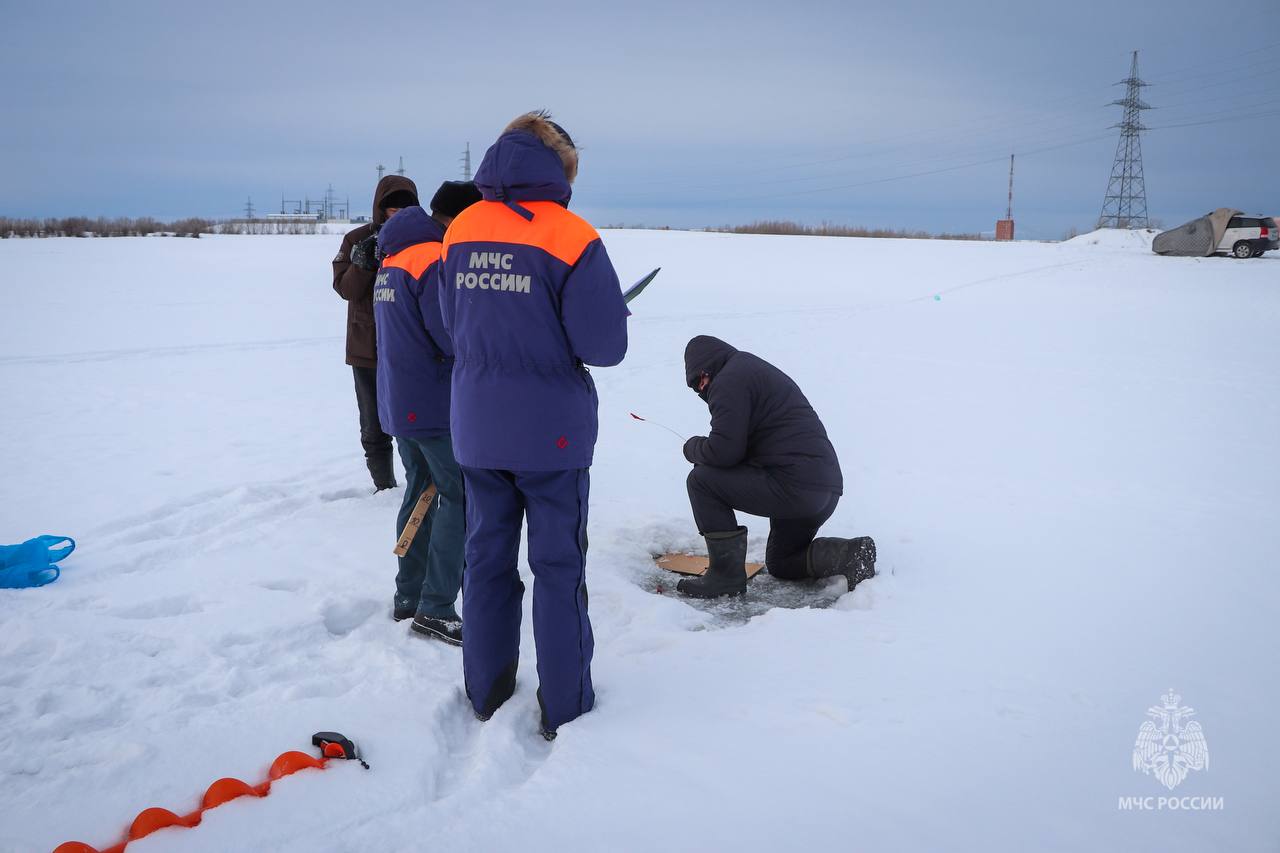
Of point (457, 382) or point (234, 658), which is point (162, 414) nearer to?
point (234, 658)

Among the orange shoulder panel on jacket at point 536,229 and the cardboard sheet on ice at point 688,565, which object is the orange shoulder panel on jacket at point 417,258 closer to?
the orange shoulder panel on jacket at point 536,229

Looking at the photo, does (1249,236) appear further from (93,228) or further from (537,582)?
(93,228)

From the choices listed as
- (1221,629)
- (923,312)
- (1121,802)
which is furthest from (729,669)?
(923,312)

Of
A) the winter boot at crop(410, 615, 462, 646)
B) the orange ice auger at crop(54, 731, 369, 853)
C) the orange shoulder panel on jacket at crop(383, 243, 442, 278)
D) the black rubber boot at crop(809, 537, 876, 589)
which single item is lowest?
the orange ice auger at crop(54, 731, 369, 853)

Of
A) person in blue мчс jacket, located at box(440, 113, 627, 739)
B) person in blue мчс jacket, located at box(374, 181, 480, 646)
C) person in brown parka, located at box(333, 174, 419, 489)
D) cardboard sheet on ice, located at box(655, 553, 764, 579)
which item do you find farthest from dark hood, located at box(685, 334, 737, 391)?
person in brown parka, located at box(333, 174, 419, 489)

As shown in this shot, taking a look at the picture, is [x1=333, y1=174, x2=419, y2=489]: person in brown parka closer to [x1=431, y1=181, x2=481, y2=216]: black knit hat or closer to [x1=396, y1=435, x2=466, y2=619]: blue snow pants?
[x1=431, y1=181, x2=481, y2=216]: black knit hat

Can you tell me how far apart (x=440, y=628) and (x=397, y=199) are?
2.26m

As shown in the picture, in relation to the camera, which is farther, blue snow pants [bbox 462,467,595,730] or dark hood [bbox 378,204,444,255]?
dark hood [bbox 378,204,444,255]

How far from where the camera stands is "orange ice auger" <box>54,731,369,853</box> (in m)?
2.09

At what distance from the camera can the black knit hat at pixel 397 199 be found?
423cm

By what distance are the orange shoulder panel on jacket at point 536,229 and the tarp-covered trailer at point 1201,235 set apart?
27714 mm

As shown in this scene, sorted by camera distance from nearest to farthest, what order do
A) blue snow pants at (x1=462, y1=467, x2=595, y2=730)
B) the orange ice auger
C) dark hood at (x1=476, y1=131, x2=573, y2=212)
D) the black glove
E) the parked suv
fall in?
the orange ice auger → dark hood at (x1=476, y1=131, x2=573, y2=212) → blue snow pants at (x1=462, y1=467, x2=595, y2=730) → the black glove → the parked suv

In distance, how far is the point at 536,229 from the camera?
2467 millimetres
